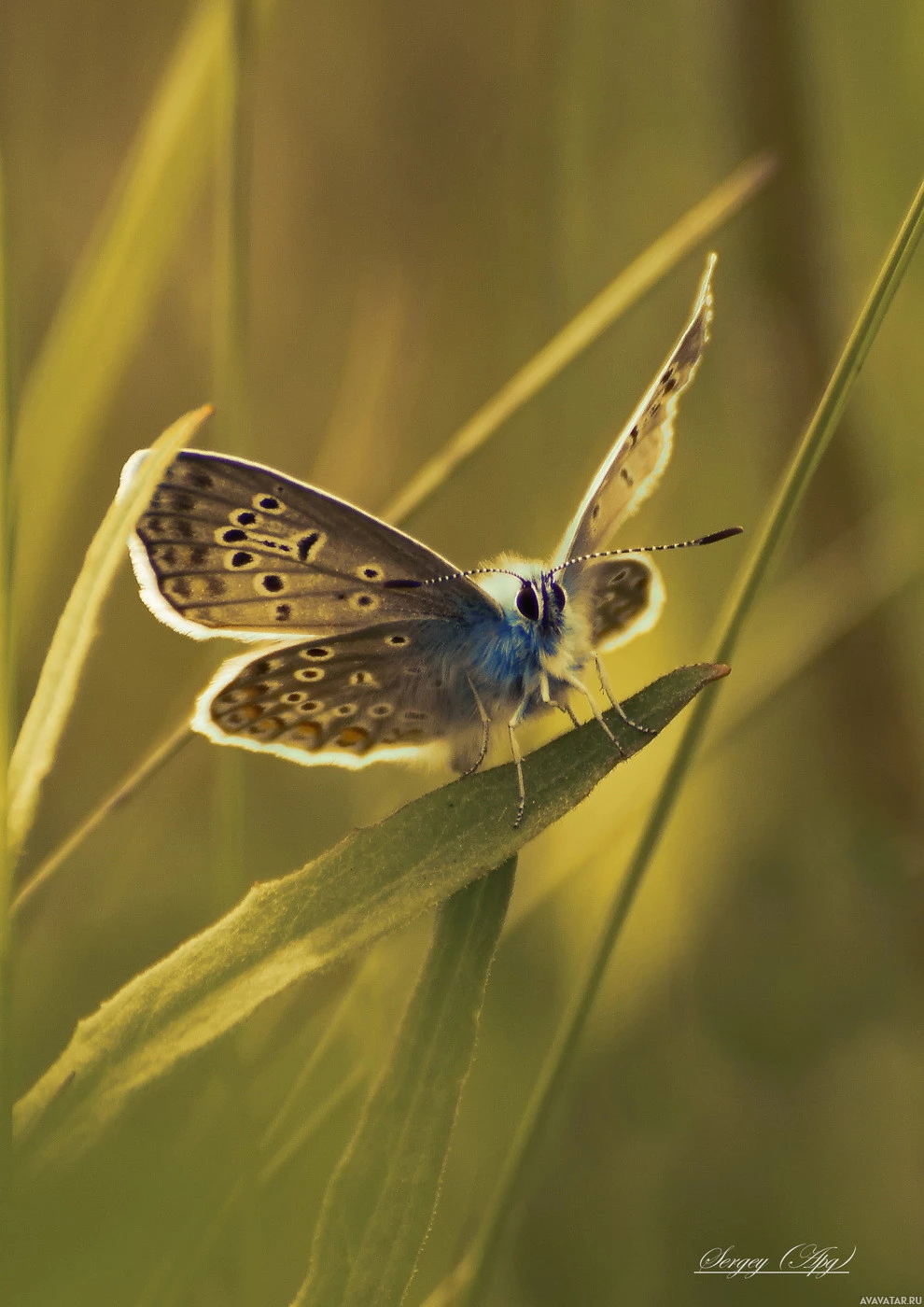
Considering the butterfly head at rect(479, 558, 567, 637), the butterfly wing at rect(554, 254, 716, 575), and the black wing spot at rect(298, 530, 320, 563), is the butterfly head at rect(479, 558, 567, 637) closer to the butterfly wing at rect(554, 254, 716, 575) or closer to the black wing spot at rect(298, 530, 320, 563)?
the butterfly wing at rect(554, 254, 716, 575)

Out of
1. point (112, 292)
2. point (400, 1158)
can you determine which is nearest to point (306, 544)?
point (112, 292)

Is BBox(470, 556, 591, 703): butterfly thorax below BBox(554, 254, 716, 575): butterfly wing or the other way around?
below

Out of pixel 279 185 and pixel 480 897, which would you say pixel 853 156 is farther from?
pixel 279 185

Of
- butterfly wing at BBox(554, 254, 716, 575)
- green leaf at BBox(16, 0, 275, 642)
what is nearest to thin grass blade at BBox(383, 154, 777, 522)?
butterfly wing at BBox(554, 254, 716, 575)

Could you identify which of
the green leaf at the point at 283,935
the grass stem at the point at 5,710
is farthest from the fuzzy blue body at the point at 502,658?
the grass stem at the point at 5,710

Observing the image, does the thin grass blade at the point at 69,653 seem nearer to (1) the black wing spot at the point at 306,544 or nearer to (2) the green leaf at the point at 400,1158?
(2) the green leaf at the point at 400,1158

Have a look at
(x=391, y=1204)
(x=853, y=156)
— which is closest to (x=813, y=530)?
(x=853, y=156)
